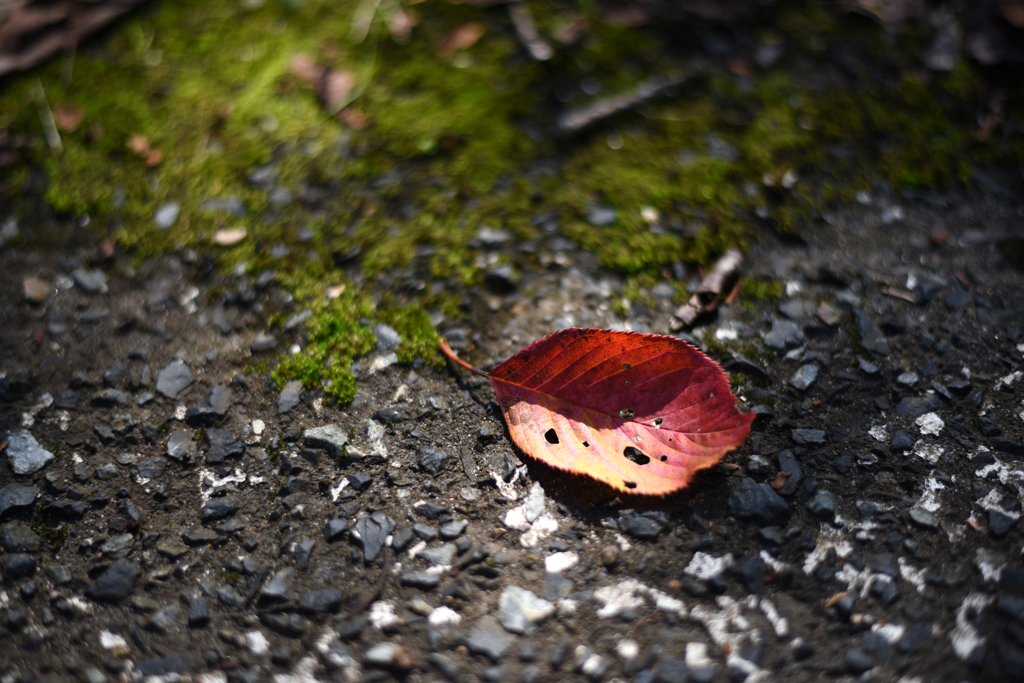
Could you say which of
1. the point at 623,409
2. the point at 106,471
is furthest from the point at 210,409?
the point at 623,409

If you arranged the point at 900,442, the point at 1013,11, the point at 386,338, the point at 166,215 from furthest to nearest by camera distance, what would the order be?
the point at 1013,11, the point at 166,215, the point at 386,338, the point at 900,442

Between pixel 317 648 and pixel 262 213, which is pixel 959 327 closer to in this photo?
pixel 317 648

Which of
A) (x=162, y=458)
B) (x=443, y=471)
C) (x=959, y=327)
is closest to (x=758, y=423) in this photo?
(x=959, y=327)

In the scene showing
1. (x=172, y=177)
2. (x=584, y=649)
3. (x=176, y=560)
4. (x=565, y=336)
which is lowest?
(x=584, y=649)

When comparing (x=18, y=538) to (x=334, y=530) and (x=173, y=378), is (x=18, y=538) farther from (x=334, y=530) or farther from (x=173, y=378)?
(x=334, y=530)

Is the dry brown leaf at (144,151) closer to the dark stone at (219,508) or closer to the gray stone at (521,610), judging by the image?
the dark stone at (219,508)

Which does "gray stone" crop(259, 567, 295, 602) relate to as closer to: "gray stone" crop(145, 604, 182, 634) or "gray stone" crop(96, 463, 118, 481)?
"gray stone" crop(145, 604, 182, 634)

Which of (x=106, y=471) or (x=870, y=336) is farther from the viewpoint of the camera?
(x=870, y=336)
